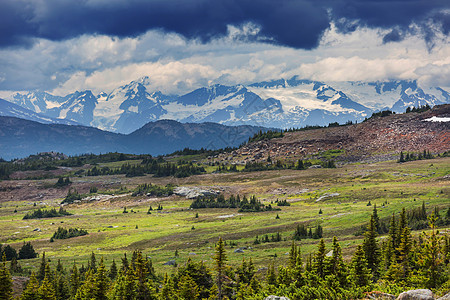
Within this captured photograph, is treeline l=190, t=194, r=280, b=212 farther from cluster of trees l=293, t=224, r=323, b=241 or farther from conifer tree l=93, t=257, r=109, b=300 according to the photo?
conifer tree l=93, t=257, r=109, b=300

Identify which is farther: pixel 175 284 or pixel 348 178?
pixel 348 178

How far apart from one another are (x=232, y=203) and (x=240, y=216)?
86.1 ft

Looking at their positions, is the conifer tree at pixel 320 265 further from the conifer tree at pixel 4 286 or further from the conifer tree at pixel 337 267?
the conifer tree at pixel 4 286

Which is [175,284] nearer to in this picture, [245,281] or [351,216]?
[245,281]

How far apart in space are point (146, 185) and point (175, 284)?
14973 cm

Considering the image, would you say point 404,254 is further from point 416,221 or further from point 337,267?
point 416,221

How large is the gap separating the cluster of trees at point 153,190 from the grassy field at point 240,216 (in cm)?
510

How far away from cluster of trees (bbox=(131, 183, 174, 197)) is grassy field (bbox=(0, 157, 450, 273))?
16.7 ft

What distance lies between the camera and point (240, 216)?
363 feet

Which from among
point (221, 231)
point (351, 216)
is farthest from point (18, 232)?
point (351, 216)

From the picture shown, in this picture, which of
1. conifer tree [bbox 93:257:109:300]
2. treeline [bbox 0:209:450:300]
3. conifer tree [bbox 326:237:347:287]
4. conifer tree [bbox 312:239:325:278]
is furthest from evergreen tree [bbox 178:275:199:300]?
conifer tree [bbox 326:237:347:287]

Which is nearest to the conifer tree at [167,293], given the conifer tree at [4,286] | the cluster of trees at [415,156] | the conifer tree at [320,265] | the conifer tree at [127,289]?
the conifer tree at [127,289]

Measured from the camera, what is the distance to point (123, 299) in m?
35.1

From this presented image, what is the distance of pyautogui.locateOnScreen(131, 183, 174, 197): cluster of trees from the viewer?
171000mm
